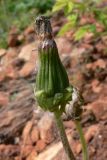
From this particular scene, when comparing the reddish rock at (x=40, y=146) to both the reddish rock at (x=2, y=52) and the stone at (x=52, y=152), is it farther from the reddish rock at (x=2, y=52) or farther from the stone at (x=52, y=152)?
the reddish rock at (x=2, y=52)

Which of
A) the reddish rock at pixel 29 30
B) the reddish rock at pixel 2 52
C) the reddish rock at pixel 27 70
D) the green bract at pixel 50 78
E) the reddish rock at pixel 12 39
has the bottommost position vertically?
the green bract at pixel 50 78

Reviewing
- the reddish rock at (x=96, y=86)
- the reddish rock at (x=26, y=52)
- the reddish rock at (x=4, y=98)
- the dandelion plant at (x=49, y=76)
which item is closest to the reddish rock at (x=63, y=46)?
the reddish rock at (x=26, y=52)

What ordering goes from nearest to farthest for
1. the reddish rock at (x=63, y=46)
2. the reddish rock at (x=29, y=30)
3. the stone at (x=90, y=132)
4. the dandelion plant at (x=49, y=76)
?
the dandelion plant at (x=49, y=76) < the stone at (x=90, y=132) < the reddish rock at (x=63, y=46) < the reddish rock at (x=29, y=30)

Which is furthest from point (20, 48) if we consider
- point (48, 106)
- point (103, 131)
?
point (48, 106)

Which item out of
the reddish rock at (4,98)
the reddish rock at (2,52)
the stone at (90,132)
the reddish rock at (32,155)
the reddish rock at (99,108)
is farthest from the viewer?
the reddish rock at (2,52)

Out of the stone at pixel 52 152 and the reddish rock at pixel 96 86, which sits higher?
the reddish rock at pixel 96 86

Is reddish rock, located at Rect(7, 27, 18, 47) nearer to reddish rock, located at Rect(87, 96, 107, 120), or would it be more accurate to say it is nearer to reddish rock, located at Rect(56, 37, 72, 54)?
reddish rock, located at Rect(56, 37, 72, 54)

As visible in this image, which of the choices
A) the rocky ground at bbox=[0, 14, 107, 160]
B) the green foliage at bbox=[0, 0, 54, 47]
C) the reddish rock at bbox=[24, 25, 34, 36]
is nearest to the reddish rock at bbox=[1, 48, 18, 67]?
the rocky ground at bbox=[0, 14, 107, 160]

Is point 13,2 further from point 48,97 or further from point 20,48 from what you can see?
point 48,97
